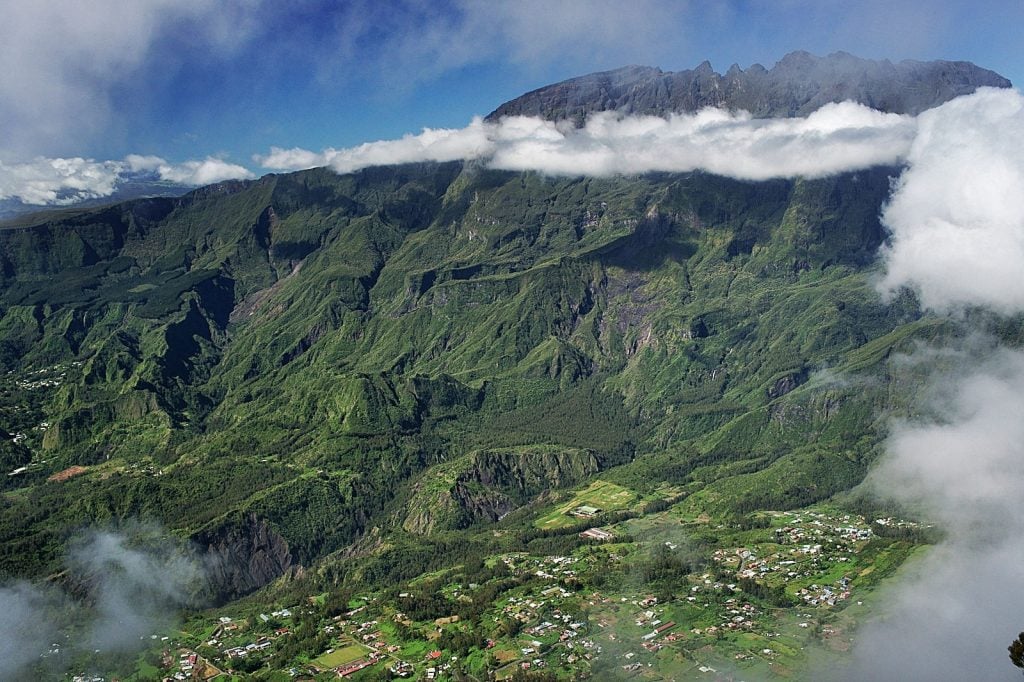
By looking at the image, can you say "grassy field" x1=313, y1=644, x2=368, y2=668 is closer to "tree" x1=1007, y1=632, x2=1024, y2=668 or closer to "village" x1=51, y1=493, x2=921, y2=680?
"village" x1=51, y1=493, x2=921, y2=680

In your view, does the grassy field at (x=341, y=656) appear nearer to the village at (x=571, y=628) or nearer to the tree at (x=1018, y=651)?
the village at (x=571, y=628)

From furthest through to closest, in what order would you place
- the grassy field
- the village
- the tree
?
the grassy field < the village < the tree

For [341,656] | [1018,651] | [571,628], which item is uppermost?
[1018,651]

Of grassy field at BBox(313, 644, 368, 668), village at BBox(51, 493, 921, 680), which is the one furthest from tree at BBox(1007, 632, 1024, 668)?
grassy field at BBox(313, 644, 368, 668)

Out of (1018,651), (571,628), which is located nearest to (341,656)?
(571,628)

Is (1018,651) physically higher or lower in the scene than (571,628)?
higher

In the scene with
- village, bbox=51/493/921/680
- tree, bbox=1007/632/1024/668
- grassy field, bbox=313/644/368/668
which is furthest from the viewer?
grassy field, bbox=313/644/368/668

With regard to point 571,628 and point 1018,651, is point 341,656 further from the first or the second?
point 1018,651

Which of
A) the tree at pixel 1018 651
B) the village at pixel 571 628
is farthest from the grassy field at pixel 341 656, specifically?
the tree at pixel 1018 651
